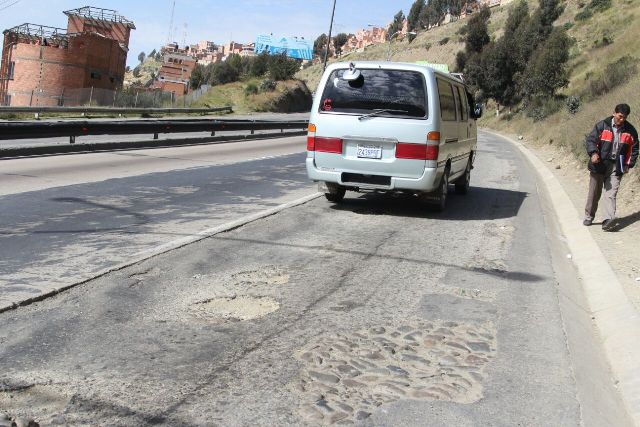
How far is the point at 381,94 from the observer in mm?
9977

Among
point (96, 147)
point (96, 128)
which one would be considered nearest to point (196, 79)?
point (96, 128)

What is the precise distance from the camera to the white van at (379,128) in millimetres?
9758

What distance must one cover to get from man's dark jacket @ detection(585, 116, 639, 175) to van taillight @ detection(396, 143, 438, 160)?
2.19 metres

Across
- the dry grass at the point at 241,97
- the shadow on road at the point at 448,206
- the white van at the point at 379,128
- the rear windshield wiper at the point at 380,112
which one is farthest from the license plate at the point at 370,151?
the dry grass at the point at 241,97

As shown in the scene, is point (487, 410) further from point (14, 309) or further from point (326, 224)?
point (326, 224)

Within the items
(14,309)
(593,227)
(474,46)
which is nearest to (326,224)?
(593,227)

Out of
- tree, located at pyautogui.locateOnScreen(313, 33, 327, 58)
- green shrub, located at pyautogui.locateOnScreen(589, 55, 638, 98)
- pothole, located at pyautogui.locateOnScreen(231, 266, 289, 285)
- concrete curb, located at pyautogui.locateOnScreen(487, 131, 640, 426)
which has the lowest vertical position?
pothole, located at pyautogui.locateOnScreen(231, 266, 289, 285)

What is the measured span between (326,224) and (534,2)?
115229 mm

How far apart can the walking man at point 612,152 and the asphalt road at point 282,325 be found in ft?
3.64

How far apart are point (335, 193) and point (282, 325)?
6033mm

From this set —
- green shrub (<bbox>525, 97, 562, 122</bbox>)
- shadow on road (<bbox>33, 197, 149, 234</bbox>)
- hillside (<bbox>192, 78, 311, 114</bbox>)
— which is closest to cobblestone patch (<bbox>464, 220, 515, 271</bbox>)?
shadow on road (<bbox>33, 197, 149, 234</bbox>)

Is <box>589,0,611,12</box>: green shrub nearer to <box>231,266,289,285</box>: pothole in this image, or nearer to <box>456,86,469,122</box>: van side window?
<box>456,86,469,122</box>: van side window

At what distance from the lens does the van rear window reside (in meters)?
9.84

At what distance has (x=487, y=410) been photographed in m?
3.98
